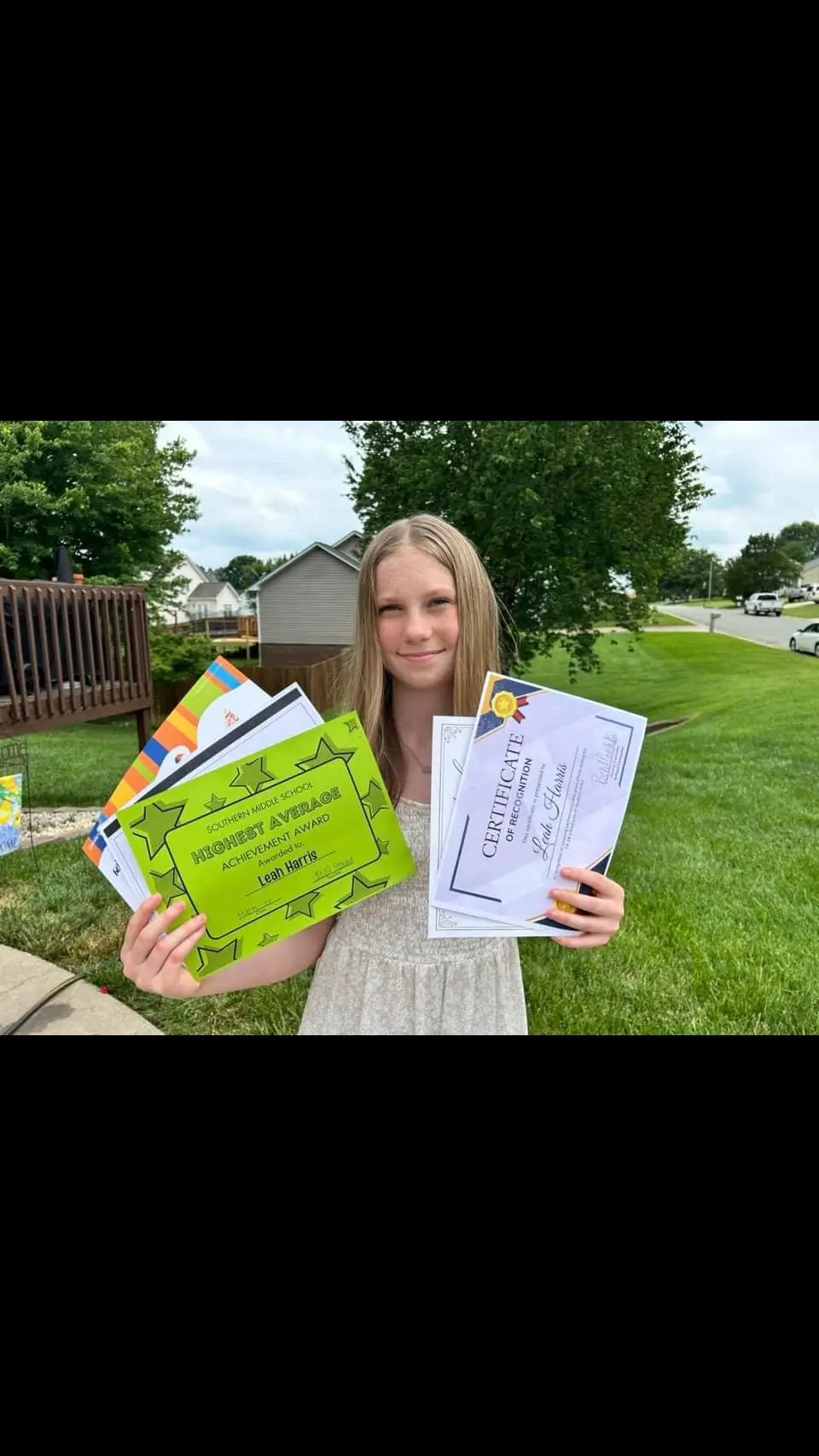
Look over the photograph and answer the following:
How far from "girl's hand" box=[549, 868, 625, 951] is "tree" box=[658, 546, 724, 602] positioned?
5189 millimetres

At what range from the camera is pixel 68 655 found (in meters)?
2.62

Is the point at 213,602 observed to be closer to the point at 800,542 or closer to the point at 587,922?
the point at 800,542

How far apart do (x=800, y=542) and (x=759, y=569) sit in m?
0.59

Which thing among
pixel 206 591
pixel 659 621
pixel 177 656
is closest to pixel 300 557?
pixel 177 656

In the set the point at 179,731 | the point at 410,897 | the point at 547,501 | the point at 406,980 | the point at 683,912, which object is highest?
the point at 547,501

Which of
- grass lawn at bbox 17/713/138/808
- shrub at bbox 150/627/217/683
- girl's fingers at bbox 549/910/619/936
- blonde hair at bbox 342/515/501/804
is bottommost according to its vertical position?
grass lawn at bbox 17/713/138/808

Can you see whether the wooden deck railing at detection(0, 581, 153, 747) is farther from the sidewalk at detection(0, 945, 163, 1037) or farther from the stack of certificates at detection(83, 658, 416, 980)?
the stack of certificates at detection(83, 658, 416, 980)

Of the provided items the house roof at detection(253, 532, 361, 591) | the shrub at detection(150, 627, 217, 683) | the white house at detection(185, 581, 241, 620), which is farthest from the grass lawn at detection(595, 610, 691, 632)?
the shrub at detection(150, 627, 217, 683)

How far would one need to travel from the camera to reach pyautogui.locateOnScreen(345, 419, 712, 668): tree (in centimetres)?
461

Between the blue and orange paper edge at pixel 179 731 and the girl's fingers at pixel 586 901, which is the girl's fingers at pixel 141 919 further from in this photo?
the girl's fingers at pixel 586 901

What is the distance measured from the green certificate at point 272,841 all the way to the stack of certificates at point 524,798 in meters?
0.07

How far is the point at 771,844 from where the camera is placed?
323 centimetres

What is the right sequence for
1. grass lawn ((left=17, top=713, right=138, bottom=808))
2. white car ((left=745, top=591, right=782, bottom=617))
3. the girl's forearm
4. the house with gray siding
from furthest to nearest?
white car ((left=745, top=591, right=782, bottom=617)) → grass lawn ((left=17, top=713, right=138, bottom=808)) → the house with gray siding → the girl's forearm

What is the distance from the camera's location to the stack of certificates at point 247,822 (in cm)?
72
